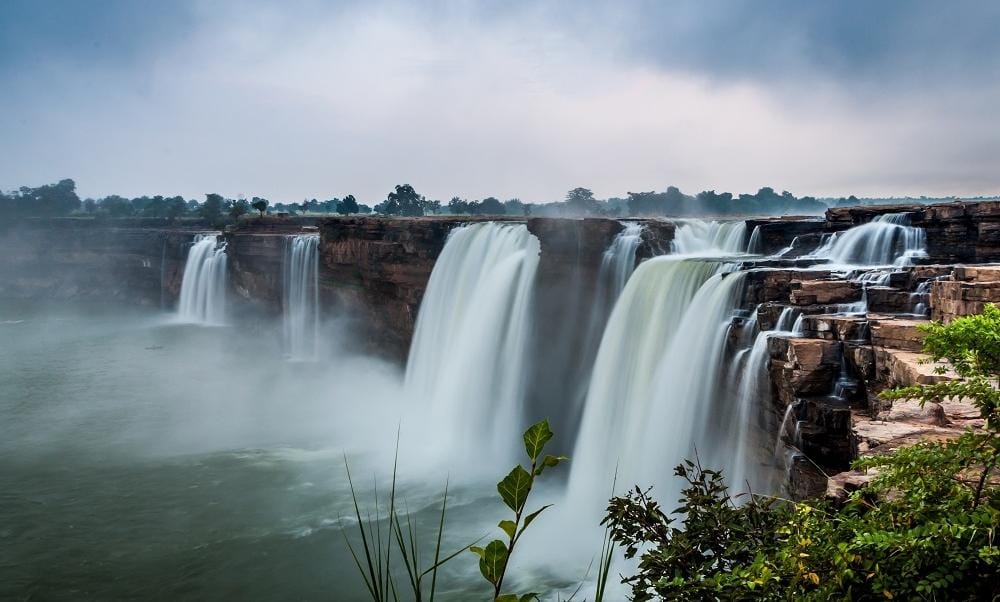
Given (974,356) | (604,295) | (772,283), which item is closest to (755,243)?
(604,295)

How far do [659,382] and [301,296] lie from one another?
2477cm

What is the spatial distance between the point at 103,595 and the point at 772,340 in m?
11.5

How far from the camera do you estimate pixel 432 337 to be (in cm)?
2177

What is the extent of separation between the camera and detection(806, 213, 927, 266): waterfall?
13273mm

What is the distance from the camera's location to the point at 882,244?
13.5 meters

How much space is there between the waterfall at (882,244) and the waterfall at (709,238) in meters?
3.22

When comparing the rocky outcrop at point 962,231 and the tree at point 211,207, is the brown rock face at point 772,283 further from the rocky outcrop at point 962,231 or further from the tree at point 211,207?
the tree at point 211,207

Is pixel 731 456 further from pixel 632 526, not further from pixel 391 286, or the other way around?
pixel 391 286

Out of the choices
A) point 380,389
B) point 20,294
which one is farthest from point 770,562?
point 20,294

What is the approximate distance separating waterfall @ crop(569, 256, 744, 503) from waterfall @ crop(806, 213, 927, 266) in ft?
11.9

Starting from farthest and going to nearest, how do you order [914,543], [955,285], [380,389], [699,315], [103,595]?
[380,389]
[699,315]
[103,595]
[955,285]
[914,543]

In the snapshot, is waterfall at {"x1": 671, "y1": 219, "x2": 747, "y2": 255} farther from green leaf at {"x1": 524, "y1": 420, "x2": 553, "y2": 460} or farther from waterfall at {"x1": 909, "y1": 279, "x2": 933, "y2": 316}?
green leaf at {"x1": 524, "y1": 420, "x2": 553, "y2": 460}

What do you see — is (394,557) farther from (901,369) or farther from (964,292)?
(964,292)

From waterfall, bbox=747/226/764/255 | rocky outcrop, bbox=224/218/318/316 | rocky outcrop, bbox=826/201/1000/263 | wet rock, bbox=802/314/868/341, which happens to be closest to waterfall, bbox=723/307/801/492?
wet rock, bbox=802/314/868/341
